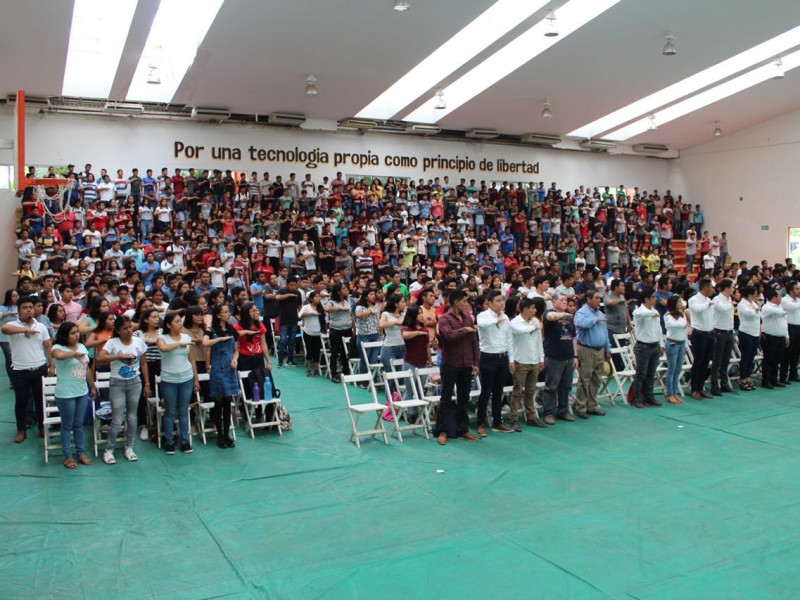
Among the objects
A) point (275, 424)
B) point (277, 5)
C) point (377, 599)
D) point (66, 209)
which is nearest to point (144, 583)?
point (377, 599)

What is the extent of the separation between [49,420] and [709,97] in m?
21.4

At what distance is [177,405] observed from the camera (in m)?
7.50

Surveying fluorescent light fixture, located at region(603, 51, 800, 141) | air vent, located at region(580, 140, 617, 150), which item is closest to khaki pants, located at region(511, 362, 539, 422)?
fluorescent light fixture, located at region(603, 51, 800, 141)

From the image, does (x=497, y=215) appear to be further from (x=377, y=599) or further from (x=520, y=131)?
(x=377, y=599)

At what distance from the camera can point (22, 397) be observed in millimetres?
7879

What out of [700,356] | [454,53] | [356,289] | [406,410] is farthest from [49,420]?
[454,53]

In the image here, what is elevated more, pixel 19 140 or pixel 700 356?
pixel 19 140

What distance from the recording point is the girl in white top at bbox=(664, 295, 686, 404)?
965 cm

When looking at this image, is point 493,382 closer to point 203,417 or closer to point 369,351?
point 369,351

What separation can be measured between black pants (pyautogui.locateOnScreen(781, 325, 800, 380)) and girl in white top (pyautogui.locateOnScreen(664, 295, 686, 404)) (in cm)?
233

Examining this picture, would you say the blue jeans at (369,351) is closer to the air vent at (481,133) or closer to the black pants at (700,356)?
the black pants at (700,356)

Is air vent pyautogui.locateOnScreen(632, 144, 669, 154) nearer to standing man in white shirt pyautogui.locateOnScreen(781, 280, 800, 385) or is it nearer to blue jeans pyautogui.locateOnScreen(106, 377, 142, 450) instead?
standing man in white shirt pyautogui.locateOnScreen(781, 280, 800, 385)

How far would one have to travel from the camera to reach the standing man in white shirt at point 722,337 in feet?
33.4

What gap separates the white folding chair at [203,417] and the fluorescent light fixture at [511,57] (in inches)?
443
